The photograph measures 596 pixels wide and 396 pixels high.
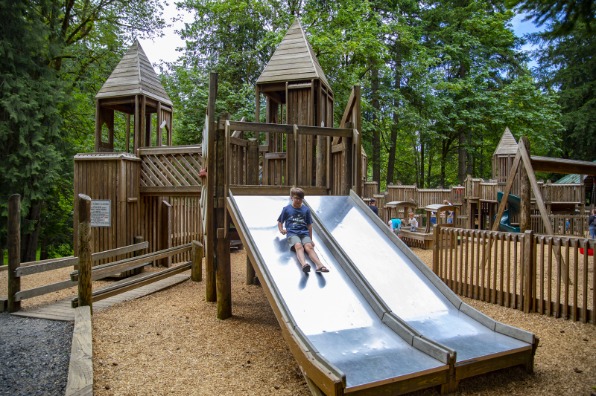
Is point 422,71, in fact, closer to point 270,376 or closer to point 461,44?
point 461,44

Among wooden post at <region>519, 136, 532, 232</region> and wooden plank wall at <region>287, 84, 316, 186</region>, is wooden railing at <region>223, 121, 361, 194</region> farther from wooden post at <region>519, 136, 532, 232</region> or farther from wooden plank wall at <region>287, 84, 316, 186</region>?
wooden post at <region>519, 136, 532, 232</region>

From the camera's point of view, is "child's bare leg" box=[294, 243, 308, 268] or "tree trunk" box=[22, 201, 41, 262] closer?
"child's bare leg" box=[294, 243, 308, 268]

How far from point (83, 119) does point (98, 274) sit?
14.3 metres

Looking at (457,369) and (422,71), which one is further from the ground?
(422,71)

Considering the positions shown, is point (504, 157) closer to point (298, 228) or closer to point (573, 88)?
point (573, 88)

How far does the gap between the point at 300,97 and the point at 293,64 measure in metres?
1.05

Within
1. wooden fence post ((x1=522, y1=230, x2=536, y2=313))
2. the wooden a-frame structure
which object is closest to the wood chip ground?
wooden fence post ((x1=522, y1=230, x2=536, y2=313))

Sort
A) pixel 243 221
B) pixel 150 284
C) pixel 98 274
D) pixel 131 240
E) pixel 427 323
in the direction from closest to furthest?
1. pixel 427 323
2. pixel 243 221
3. pixel 98 274
4. pixel 150 284
5. pixel 131 240

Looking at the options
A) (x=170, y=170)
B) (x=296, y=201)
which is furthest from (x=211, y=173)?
(x=170, y=170)

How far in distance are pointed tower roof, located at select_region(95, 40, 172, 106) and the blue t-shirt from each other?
9.55m

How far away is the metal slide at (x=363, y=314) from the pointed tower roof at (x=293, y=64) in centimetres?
529

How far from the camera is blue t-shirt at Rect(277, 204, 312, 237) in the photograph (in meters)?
6.27

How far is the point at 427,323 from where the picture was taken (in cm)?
495

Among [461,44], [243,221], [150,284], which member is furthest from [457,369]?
[461,44]
